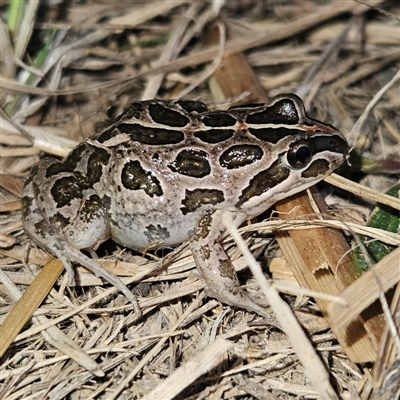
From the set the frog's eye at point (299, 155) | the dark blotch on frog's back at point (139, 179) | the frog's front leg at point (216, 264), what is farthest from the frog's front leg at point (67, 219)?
the frog's eye at point (299, 155)

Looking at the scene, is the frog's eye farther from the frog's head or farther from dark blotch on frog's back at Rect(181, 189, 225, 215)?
dark blotch on frog's back at Rect(181, 189, 225, 215)

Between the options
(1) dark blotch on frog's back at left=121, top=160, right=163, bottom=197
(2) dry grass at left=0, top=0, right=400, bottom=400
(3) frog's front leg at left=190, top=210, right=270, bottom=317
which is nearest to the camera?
(2) dry grass at left=0, top=0, right=400, bottom=400

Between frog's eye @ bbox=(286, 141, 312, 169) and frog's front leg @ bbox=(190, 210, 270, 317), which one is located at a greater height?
frog's eye @ bbox=(286, 141, 312, 169)

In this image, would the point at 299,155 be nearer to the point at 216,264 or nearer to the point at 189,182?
the point at 189,182

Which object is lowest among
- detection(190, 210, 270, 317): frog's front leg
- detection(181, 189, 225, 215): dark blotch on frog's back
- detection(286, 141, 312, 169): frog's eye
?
detection(190, 210, 270, 317): frog's front leg

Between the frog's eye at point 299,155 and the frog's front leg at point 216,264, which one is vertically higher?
the frog's eye at point 299,155

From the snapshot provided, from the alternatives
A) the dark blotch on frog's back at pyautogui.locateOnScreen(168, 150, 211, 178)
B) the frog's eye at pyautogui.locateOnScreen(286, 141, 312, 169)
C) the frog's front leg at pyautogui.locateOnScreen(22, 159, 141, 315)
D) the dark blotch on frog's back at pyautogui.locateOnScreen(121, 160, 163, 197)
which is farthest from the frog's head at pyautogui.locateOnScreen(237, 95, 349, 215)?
the frog's front leg at pyautogui.locateOnScreen(22, 159, 141, 315)

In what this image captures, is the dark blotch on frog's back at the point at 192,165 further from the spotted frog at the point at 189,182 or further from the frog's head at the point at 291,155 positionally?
the frog's head at the point at 291,155

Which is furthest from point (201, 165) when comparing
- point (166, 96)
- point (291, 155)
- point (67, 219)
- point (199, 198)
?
point (166, 96)
